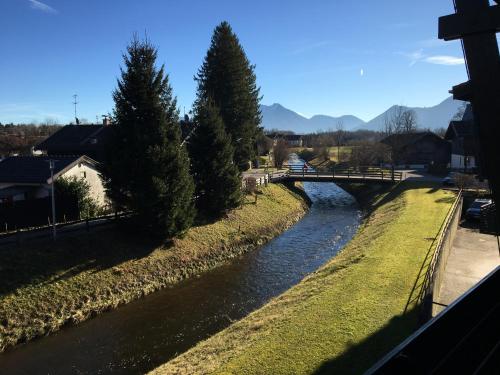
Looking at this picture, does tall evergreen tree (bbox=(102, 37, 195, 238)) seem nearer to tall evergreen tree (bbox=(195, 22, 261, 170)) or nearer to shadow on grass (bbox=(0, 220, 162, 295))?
shadow on grass (bbox=(0, 220, 162, 295))

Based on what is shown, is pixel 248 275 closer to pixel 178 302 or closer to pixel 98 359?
pixel 178 302

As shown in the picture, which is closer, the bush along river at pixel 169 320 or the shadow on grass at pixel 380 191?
the bush along river at pixel 169 320

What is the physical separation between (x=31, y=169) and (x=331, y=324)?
24.5 metres

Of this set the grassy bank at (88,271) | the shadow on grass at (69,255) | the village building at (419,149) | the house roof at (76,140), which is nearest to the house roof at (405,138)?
the village building at (419,149)

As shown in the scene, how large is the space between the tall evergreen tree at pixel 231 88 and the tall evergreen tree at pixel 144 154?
2080cm

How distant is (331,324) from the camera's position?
13.7 metres

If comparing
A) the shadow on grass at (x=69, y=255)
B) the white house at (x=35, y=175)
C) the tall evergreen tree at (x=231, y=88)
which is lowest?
the shadow on grass at (x=69, y=255)

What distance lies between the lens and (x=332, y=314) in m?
14.5

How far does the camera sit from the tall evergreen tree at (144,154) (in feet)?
76.0

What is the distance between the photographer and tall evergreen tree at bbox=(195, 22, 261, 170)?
4506cm

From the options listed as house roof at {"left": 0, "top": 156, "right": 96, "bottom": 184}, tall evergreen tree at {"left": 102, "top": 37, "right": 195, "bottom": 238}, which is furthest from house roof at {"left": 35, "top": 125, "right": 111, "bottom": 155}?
tall evergreen tree at {"left": 102, "top": 37, "right": 195, "bottom": 238}

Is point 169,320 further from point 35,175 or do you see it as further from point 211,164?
point 35,175

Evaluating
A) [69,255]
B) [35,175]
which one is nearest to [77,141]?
[35,175]

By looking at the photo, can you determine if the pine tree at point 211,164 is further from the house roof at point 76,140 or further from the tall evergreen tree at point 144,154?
the house roof at point 76,140
